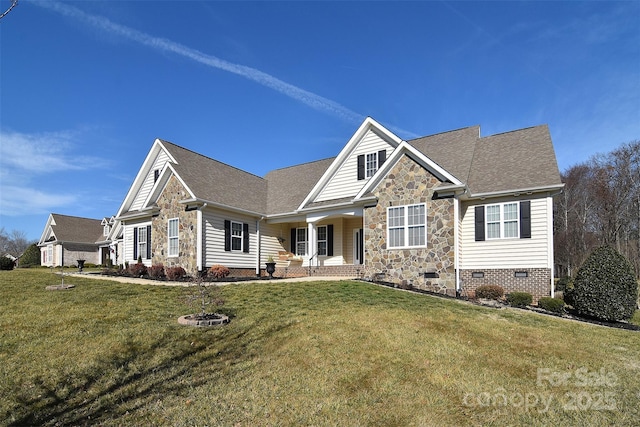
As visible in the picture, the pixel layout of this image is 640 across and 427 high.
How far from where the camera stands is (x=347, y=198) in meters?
19.6

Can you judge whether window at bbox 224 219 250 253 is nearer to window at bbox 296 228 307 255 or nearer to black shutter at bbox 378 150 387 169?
window at bbox 296 228 307 255

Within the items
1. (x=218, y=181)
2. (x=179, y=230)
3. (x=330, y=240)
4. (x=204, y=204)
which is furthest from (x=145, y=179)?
(x=330, y=240)

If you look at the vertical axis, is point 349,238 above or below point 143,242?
above

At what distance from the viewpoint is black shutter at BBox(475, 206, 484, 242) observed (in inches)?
647

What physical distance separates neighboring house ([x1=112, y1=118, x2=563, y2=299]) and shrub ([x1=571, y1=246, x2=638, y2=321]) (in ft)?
7.60

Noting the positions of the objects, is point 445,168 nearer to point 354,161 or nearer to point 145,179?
point 354,161

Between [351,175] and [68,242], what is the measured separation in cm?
3449

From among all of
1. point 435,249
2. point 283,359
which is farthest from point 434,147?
point 283,359

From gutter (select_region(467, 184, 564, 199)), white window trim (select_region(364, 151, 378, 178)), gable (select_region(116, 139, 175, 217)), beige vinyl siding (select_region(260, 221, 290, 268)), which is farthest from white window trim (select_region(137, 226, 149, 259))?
gutter (select_region(467, 184, 564, 199))

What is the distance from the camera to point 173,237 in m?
20.4

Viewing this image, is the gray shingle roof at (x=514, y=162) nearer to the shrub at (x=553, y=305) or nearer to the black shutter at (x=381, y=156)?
the black shutter at (x=381, y=156)

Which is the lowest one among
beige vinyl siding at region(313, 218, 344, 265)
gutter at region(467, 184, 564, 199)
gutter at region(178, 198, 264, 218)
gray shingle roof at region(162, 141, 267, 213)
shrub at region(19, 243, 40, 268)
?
shrub at region(19, 243, 40, 268)

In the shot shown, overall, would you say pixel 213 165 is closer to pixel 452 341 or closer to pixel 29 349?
pixel 29 349

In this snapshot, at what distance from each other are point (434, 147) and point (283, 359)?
Answer: 16011 mm
